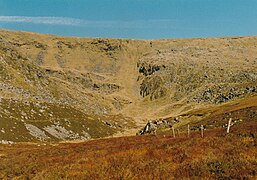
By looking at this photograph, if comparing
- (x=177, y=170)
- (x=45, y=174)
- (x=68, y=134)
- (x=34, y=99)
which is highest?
(x=177, y=170)

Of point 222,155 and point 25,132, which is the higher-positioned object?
point 222,155

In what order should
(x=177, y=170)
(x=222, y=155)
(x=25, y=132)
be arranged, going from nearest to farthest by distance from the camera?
1. (x=177, y=170)
2. (x=222, y=155)
3. (x=25, y=132)

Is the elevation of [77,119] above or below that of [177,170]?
below

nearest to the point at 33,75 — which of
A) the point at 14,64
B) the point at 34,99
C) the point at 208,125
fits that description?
the point at 14,64

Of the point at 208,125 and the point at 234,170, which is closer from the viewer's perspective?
the point at 234,170

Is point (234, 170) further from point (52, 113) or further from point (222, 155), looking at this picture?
point (52, 113)

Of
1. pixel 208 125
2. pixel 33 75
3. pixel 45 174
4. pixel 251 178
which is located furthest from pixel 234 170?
pixel 33 75

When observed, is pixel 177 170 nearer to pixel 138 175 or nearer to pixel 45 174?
pixel 138 175

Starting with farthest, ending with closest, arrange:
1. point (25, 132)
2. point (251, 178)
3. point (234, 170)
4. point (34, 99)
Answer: point (34, 99)
point (25, 132)
point (234, 170)
point (251, 178)

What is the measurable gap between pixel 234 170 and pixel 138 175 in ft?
13.8

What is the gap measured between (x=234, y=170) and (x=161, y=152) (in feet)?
25.4

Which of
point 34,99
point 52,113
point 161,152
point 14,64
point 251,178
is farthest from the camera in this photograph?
point 14,64

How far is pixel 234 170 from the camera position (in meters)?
13.6

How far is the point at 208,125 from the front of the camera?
7562 cm
